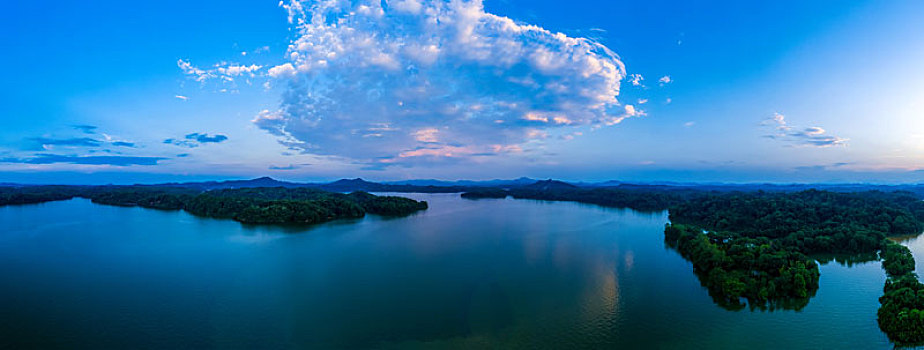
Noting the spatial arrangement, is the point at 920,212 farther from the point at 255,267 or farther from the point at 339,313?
the point at 255,267

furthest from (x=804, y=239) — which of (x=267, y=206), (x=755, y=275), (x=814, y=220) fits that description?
(x=267, y=206)

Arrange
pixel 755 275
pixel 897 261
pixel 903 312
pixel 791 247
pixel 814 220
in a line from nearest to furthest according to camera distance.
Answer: pixel 903 312
pixel 755 275
pixel 897 261
pixel 791 247
pixel 814 220

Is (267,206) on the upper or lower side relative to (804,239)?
upper

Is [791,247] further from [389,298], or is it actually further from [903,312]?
[389,298]

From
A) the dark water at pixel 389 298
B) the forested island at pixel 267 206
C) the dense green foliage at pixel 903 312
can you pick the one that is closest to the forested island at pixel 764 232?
the dense green foliage at pixel 903 312

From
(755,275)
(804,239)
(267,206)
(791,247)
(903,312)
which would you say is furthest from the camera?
(267,206)

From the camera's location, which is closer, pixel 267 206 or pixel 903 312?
pixel 903 312

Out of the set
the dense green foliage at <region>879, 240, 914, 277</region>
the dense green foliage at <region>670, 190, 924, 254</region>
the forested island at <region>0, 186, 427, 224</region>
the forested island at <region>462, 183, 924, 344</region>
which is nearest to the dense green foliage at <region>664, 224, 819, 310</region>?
the forested island at <region>462, 183, 924, 344</region>
